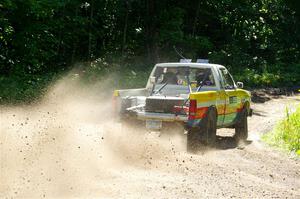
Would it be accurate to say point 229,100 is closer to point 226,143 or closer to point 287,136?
point 226,143

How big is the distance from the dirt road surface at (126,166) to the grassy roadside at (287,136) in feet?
1.19

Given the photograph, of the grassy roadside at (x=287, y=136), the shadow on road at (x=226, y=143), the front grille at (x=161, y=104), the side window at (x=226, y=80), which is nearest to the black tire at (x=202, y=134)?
the front grille at (x=161, y=104)

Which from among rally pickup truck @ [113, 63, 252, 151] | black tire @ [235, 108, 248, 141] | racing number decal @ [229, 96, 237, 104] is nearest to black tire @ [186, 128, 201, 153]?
rally pickup truck @ [113, 63, 252, 151]

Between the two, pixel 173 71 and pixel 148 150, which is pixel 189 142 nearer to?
pixel 148 150

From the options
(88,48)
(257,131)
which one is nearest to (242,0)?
(88,48)

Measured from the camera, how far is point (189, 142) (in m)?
11.9

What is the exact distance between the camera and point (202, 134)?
12.0m

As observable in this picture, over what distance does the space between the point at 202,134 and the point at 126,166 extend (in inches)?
105

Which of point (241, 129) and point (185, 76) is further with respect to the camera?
point (241, 129)

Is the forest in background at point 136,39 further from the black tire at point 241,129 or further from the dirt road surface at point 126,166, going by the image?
the dirt road surface at point 126,166

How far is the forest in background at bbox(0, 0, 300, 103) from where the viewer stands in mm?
23000

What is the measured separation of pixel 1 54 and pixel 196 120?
44.4 ft

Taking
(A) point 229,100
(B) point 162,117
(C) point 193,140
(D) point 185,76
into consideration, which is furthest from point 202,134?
(D) point 185,76

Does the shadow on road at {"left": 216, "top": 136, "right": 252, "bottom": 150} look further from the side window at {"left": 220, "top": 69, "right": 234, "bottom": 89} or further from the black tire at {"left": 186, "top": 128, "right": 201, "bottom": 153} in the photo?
the side window at {"left": 220, "top": 69, "right": 234, "bottom": 89}
